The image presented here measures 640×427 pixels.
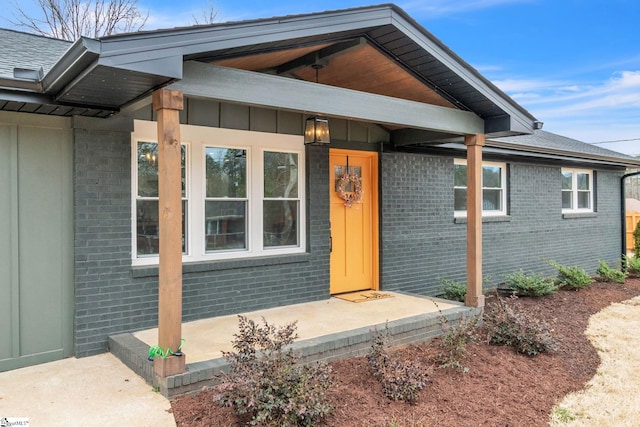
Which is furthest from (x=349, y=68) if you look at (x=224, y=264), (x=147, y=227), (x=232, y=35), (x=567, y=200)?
(x=567, y=200)

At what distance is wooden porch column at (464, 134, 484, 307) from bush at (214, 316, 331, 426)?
123 inches

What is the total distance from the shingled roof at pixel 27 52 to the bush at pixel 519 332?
517 cm

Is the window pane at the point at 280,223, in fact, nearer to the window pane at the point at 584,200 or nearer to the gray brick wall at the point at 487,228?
the gray brick wall at the point at 487,228

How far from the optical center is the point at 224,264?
5445 mm

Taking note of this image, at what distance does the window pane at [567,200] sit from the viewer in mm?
10703

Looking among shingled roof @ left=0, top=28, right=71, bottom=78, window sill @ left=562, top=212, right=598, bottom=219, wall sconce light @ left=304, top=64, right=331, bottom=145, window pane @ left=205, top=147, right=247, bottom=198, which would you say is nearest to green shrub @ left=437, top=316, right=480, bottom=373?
wall sconce light @ left=304, top=64, right=331, bottom=145

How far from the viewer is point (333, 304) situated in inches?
240

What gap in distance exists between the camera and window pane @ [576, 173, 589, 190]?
11089mm

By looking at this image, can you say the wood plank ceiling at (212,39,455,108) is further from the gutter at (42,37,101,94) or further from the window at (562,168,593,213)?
the window at (562,168,593,213)

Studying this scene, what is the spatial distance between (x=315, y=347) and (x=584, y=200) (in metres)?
9.62

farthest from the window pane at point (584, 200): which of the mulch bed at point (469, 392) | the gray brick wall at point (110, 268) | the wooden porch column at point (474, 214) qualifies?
the gray brick wall at point (110, 268)

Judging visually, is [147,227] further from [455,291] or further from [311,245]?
[455,291]

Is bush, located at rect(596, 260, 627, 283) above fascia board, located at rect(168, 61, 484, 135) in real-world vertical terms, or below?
below

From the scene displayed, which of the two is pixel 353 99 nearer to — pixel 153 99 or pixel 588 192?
pixel 153 99
